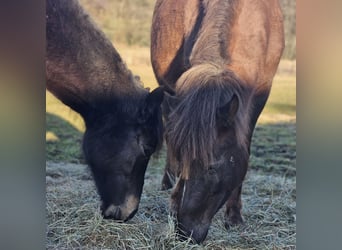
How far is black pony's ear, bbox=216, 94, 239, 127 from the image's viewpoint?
3.18 m

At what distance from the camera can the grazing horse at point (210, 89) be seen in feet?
10.5

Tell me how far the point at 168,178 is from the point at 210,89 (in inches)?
30.9

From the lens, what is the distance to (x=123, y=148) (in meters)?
3.56

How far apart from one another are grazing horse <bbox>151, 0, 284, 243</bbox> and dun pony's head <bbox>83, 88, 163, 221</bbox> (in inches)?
7.1

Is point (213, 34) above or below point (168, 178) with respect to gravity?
above

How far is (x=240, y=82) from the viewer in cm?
338

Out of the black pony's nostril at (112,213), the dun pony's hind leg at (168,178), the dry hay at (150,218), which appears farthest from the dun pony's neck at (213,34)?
the black pony's nostril at (112,213)

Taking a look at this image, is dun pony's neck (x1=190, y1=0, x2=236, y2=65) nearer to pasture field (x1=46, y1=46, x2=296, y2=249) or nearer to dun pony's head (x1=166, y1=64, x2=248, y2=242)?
dun pony's head (x1=166, y1=64, x2=248, y2=242)

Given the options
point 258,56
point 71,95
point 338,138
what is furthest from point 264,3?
A: point 71,95

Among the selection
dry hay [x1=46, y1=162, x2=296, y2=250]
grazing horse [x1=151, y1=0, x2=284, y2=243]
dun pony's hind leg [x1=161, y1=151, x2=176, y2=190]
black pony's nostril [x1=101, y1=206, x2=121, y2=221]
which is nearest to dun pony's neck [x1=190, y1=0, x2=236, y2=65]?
grazing horse [x1=151, y1=0, x2=284, y2=243]

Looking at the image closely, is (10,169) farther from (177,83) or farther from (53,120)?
(177,83)

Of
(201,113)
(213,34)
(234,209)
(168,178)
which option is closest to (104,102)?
(168,178)

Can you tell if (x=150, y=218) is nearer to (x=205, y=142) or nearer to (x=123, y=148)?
(x=123, y=148)

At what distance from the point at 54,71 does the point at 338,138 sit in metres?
2.19
